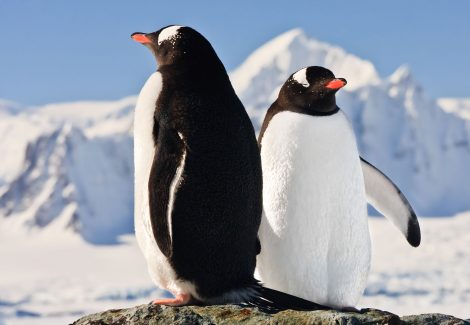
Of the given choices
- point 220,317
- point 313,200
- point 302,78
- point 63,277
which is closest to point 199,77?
point 302,78

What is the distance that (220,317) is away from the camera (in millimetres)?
4160

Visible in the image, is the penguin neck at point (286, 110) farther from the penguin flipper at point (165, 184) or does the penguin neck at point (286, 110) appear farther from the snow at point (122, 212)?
the snow at point (122, 212)

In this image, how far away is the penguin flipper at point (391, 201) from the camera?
6293 mm

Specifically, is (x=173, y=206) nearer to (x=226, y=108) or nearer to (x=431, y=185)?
→ (x=226, y=108)

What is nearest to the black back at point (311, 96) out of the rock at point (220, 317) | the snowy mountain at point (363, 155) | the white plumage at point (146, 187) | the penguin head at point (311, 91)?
the penguin head at point (311, 91)

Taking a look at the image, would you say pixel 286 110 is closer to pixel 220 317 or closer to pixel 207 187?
pixel 207 187

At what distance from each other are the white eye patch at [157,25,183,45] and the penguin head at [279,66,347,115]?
907mm

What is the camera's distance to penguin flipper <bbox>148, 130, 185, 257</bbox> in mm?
4402

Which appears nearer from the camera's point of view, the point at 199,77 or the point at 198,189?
the point at 198,189

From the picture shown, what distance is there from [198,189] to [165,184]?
0.16 metres

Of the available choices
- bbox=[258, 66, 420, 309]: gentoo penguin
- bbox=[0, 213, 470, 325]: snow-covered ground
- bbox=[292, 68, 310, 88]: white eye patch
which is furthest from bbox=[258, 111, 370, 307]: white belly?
bbox=[0, 213, 470, 325]: snow-covered ground

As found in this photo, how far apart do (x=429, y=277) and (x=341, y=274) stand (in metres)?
94.8

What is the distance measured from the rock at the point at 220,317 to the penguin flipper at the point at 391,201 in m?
2.02

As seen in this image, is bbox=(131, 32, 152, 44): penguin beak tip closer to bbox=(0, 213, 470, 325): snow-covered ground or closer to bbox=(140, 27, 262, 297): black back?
bbox=(140, 27, 262, 297): black back
